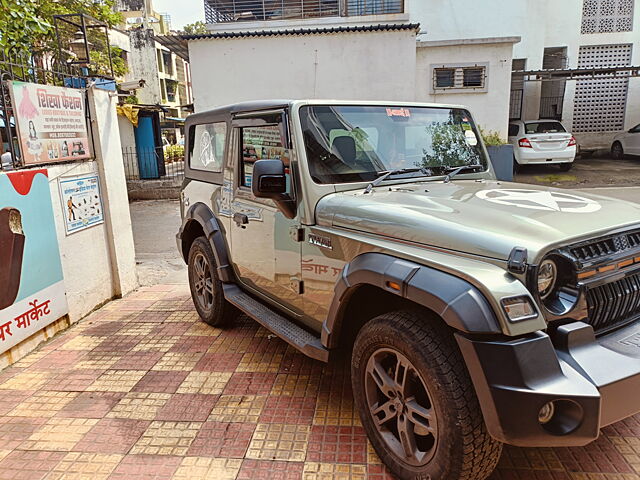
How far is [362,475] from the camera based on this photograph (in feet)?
8.34

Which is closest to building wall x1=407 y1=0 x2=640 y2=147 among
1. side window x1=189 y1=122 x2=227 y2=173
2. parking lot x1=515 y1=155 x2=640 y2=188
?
parking lot x1=515 y1=155 x2=640 y2=188

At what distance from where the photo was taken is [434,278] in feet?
7.01

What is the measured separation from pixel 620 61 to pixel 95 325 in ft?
68.1

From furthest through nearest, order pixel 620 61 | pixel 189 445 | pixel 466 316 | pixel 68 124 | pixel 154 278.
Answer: pixel 620 61, pixel 154 278, pixel 68 124, pixel 189 445, pixel 466 316

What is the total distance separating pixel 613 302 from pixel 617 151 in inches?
756

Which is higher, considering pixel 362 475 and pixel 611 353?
pixel 611 353

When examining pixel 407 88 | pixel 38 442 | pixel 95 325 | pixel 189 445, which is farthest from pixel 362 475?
pixel 407 88

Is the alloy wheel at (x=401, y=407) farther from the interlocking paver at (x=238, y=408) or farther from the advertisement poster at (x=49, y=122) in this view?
the advertisement poster at (x=49, y=122)

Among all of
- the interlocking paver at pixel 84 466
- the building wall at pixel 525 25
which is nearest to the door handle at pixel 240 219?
the interlocking paver at pixel 84 466

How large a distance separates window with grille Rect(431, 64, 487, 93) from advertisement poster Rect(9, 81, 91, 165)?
1101cm

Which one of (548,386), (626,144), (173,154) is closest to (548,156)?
(626,144)

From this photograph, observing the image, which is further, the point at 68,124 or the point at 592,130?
the point at 592,130

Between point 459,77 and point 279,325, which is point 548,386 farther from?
point 459,77

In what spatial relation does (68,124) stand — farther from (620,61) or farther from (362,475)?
(620,61)
